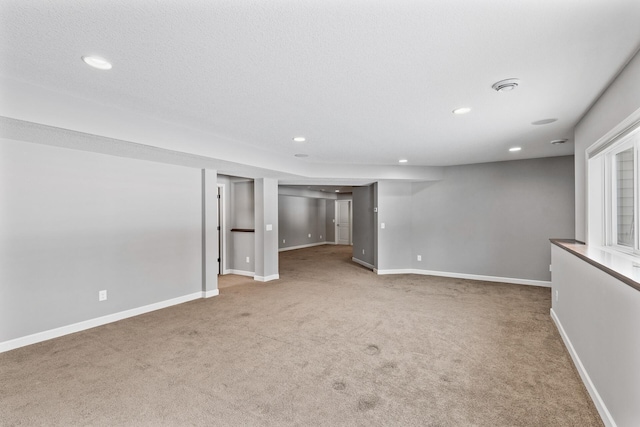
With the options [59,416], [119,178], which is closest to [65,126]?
[119,178]

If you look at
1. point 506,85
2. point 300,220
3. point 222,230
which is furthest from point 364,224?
point 506,85

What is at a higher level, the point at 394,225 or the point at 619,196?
the point at 619,196

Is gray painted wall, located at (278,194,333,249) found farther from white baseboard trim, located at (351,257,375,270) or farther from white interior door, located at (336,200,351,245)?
white baseboard trim, located at (351,257,375,270)

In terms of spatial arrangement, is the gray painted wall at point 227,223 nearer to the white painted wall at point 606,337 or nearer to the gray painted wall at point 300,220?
the gray painted wall at point 300,220

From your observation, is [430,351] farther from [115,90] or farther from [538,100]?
[115,90]

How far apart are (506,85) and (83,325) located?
4956 millimetres

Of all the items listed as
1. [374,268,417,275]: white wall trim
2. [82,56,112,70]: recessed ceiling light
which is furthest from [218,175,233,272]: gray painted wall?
[82,56,112,70]: recessed ceiling light

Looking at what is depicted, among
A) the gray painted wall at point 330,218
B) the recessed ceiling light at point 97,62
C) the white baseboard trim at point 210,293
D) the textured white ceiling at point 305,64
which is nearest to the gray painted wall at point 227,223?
the white baseboard trim at point 210,293

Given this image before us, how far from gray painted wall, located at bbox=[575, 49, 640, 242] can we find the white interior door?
9583 mm

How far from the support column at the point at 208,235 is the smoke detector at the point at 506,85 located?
418cm

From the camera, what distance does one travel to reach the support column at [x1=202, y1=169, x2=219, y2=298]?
5070mm

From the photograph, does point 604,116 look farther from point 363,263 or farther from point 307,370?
point 363,263

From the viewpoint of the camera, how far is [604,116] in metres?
2.56

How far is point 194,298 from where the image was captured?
4953mm
